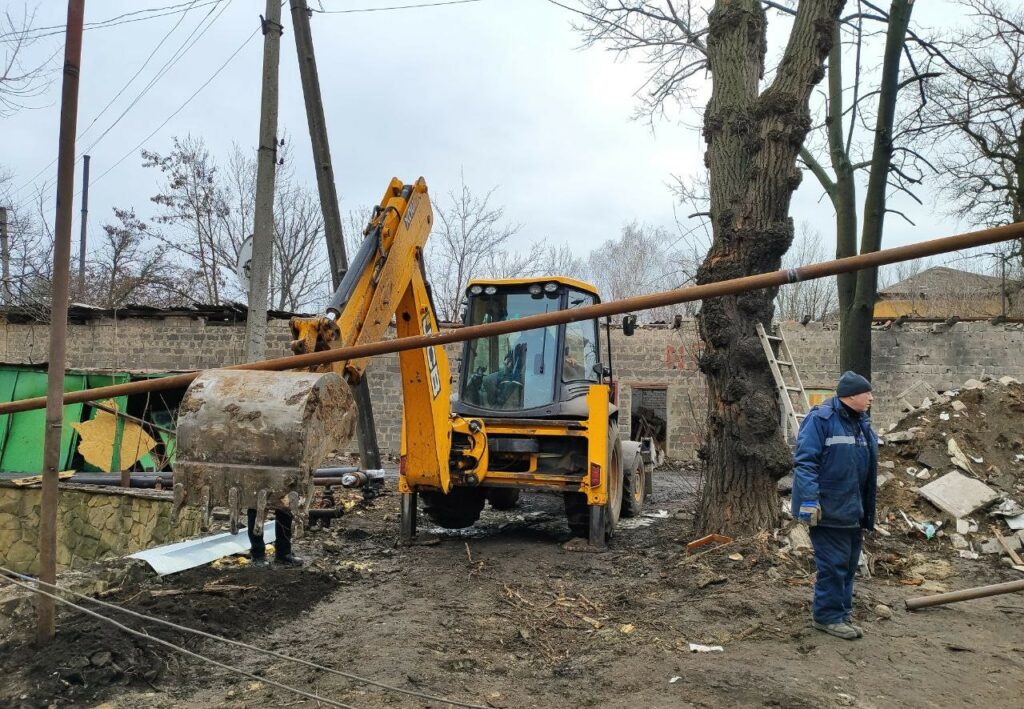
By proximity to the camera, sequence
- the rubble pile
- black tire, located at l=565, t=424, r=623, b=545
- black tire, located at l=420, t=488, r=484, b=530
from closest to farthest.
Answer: the rubble pile → black tire, located at l=565, t=424, r=623, b=545 → black tire, located at l=420, t=488, r=484, b=530

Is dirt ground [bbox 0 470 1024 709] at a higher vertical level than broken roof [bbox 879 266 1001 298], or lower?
lower

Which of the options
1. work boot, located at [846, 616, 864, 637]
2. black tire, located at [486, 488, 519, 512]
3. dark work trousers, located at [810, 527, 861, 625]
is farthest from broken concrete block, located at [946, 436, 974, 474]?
black tire, located at [486, 488, 519, 512]

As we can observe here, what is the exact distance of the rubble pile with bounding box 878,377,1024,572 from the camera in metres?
6.79

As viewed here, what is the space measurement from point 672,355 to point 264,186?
9924 mm

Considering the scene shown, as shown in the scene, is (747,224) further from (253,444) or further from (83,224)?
(83,224)

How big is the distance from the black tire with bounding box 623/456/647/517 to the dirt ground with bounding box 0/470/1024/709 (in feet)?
7.40

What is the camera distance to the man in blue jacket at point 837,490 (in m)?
4.77

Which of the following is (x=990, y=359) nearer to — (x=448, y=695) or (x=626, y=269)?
(x=448, y=695)

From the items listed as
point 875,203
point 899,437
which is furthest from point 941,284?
point 899,437

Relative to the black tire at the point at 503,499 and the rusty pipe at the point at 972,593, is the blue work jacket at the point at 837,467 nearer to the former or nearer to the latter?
the rusty pipe at the point at 972,593

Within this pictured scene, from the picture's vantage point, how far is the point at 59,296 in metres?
4.09

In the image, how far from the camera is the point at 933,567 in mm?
6227

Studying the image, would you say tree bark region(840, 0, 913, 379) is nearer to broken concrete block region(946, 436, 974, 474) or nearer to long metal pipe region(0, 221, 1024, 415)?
broken concrete block region(946, 436, 974, 474)

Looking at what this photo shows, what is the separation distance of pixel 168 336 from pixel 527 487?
1198 centimetres
